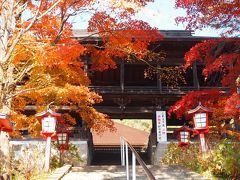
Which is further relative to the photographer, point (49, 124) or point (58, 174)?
point (49, 124)

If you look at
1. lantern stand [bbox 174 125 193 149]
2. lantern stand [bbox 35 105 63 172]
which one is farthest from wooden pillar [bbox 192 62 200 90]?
lantern stand [bbox 35 105 63 172]

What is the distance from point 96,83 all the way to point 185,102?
300 inches

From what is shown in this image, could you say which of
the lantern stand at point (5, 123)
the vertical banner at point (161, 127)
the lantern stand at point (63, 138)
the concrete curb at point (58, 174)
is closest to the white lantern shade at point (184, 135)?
the vertical banner at point (161, 127)

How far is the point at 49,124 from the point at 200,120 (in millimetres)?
5519

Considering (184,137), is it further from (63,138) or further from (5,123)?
(5,123)

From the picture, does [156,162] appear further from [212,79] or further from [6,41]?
[6,41]

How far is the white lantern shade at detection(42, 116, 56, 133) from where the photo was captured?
1108 centimetres

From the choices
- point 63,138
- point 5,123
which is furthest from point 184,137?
point 5,123

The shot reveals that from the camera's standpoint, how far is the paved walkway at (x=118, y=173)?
9398 millimetres

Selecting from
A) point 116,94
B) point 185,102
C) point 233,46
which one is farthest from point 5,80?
point 233,46

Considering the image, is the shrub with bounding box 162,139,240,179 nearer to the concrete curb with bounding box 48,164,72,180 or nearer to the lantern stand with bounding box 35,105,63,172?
the concrete curb with bounding box 48,164,72,180

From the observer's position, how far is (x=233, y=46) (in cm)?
1862

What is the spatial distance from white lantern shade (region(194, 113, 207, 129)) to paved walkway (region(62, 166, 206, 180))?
1823mm

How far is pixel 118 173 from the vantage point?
10.2 m
